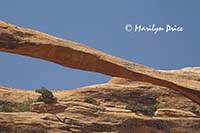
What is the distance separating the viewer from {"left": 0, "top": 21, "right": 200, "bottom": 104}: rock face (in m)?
19.0

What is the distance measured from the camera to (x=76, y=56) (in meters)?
20.5

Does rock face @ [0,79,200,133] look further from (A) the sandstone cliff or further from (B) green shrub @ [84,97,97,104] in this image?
(B) green shrub @ [84,97,97,104]

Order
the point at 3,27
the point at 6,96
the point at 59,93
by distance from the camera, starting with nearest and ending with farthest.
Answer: the point at 3,27
the point at 6,96
the point at 59,93

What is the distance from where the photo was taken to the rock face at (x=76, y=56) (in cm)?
1903

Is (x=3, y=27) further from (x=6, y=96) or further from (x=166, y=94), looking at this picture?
(x=166, y=94)

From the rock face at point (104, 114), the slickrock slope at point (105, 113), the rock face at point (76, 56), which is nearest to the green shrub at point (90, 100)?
the slickrock slope at point (105, 113)

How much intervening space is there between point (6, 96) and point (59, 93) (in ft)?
13.9

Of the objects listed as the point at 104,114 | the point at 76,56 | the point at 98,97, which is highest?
the point at 76,56

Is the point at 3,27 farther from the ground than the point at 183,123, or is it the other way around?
the point at 3,27

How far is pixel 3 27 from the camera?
18812 millimetres

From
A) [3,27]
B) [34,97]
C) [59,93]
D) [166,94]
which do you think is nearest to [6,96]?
[34,97]

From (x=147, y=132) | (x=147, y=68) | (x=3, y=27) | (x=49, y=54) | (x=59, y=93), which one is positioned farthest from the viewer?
(x=59, y=93)

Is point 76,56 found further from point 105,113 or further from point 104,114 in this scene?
point 105,113

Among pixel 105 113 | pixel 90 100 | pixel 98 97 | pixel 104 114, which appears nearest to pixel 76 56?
pixel 104 114
